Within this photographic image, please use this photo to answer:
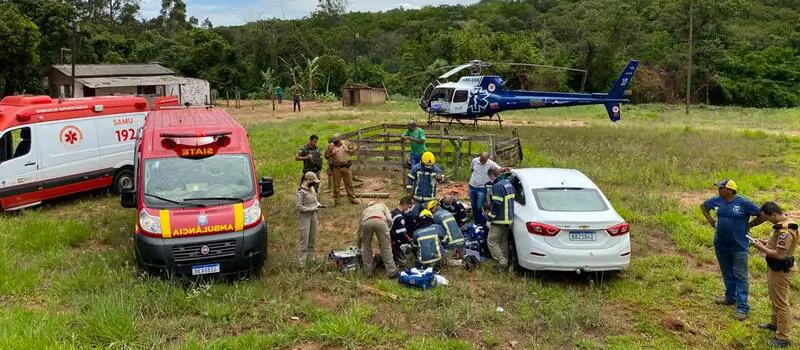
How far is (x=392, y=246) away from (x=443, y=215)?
907 millimetres

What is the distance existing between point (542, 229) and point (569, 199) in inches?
32.2

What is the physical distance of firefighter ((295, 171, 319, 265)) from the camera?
8.54m

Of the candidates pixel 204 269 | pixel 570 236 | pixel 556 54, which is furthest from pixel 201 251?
pixel 556 54

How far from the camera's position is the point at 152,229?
25.0 ft

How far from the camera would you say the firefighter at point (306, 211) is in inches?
336

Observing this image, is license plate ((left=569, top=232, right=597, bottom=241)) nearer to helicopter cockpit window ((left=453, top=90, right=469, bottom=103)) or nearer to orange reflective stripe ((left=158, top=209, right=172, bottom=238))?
orange reflective stripe ((left=158, top=209, right=172, bottom=238))

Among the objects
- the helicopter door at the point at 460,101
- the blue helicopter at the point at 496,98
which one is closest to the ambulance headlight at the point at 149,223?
the blue helicopter at the point at 496,98

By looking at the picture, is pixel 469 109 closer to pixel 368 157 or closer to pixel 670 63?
pixel 368 157

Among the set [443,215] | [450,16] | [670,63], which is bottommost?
[443,215]

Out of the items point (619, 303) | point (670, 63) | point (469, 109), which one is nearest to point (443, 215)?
point (619, 303)

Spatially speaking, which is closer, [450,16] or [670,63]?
[670,63]

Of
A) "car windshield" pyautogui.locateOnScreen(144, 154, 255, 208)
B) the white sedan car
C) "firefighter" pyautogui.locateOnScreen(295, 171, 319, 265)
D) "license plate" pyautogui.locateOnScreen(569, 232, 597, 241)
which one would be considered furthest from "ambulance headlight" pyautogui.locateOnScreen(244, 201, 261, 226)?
"license plate" pyautogui.locateOnScreen(569, 232, 597, 241)

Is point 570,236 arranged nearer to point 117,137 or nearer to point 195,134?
point 195,134

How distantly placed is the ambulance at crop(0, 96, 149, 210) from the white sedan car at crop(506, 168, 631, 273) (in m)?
9.67
